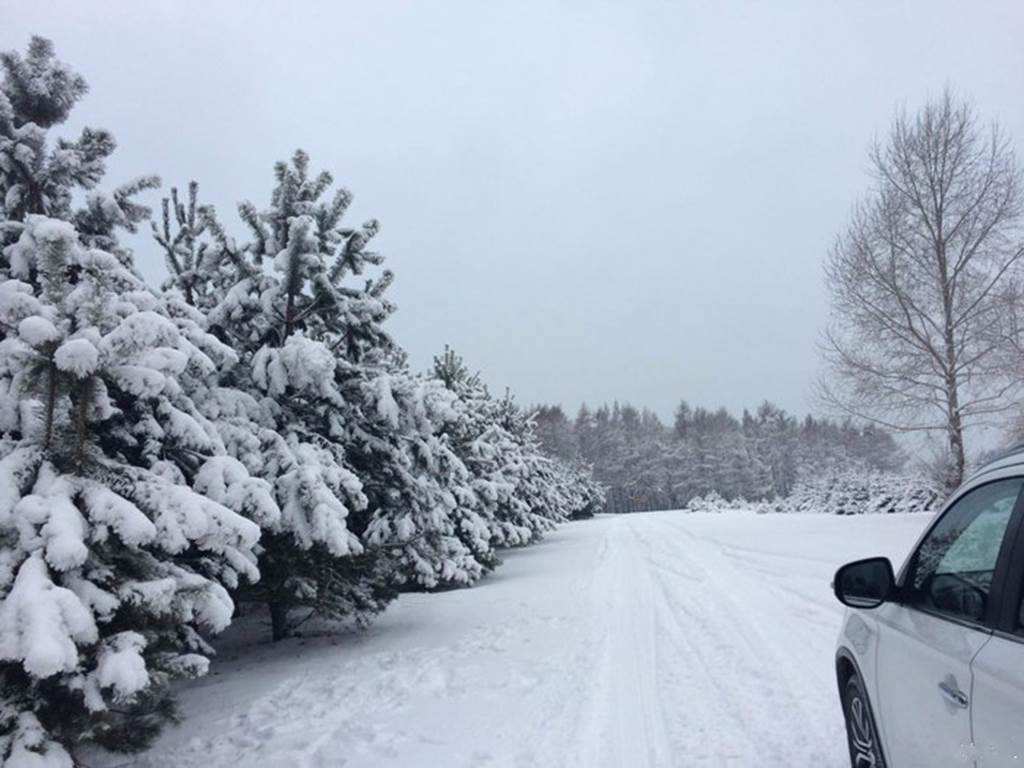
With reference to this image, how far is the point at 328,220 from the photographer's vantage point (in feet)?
26.8

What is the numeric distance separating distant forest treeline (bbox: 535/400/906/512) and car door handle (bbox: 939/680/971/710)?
7878cm

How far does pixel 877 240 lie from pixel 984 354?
13.2 feet

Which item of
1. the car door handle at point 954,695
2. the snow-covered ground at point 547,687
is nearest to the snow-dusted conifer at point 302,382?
the snow-covered ground at point 547,687

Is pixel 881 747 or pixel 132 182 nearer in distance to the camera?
pixel 881 747

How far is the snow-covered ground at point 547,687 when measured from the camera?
15.9 feet

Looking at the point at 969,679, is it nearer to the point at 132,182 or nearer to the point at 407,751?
the point at 407,751

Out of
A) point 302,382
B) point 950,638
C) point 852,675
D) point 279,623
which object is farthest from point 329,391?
point 950,638

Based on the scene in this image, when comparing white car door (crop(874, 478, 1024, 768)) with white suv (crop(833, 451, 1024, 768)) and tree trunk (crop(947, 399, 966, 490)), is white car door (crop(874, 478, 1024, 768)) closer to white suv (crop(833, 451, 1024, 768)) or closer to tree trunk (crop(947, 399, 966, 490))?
white suv (crop(833, 451, 1024, 768))

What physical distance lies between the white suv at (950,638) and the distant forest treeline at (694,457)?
7796 centimetres

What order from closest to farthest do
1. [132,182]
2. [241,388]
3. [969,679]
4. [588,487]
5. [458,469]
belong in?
[969,679] < [132,182] < [241,388] < [458,469] < [588,487]

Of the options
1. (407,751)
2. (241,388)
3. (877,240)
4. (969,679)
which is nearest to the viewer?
(969,679)

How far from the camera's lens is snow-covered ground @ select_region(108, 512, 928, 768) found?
4832 mm

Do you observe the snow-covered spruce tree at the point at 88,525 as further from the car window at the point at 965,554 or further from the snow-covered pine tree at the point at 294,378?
the car window at the point at 965,554

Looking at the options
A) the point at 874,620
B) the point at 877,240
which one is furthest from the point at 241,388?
the point at 877,240
